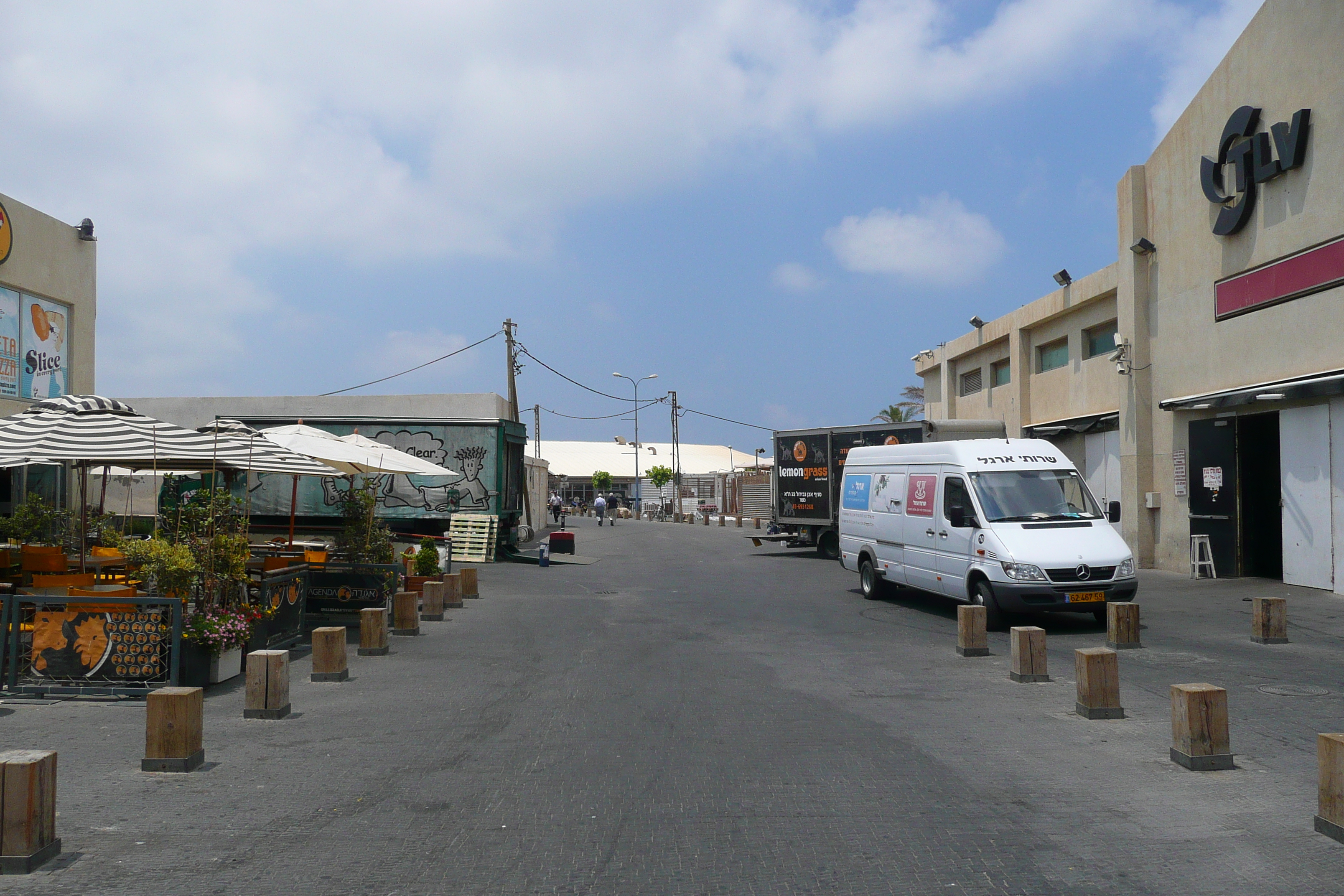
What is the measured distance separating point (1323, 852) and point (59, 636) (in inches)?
349

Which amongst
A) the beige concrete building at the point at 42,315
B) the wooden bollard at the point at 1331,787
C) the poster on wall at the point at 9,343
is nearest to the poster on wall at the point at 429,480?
the beige concrete building at the point at 42,315

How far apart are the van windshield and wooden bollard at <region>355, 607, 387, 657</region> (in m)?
7.41

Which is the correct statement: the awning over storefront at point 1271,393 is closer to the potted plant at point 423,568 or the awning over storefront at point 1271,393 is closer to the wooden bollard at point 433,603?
the wooden bollard at point 433,603

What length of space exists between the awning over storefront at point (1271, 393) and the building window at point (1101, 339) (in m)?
4.89

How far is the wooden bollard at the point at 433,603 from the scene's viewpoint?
13000mm

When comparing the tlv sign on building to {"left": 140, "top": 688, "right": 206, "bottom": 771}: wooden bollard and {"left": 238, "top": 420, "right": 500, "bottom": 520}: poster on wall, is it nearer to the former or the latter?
{"left": 238, "top": 420, "right": 500, "bottom": 520}: poster on wall

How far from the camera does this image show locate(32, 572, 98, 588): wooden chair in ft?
32.6

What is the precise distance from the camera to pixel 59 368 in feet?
59.4

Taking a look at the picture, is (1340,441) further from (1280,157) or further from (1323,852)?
(1323,852)

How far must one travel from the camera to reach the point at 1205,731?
593 cm

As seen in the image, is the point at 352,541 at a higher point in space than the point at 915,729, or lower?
higher

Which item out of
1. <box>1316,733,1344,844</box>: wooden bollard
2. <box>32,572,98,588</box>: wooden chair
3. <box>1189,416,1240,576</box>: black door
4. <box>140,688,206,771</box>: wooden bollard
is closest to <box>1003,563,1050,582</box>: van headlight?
<box>1316,733,1344,844</box>: wooden bollard

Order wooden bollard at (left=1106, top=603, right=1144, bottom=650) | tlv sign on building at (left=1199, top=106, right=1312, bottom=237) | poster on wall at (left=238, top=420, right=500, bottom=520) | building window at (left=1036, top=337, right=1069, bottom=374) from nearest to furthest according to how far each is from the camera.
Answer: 1. wooden bollard at (left=1106, top=603, right=1144, bottom=650)
2. tlv sign on building at (left=1199, top=106, right=1312, bottom=237)
3. poster on wall at (left=238, top=420, right=500, bottom=520)
4. building window at (left=1036, top=337, right=1069, bottom=374)

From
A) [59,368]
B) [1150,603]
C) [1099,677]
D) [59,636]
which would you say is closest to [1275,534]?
[1150,603]
